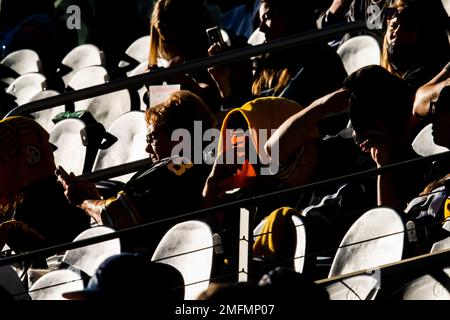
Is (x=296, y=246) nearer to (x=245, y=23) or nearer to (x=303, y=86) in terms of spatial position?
(x=303, y=86)

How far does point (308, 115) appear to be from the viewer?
→ 611cm

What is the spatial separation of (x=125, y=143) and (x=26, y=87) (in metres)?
2.45

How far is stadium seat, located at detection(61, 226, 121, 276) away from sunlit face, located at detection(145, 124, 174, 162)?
499 mm

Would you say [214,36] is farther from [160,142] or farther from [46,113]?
[46,113]

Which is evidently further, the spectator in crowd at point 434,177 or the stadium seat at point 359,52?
the stadium seat at point 359,52

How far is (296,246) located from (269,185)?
0.64 m

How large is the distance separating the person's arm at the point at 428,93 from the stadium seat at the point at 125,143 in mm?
2362

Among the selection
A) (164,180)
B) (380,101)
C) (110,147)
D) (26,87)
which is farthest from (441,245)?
(26,87)

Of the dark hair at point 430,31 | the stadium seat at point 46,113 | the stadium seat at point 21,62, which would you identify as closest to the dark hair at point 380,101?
the dark hair at point 430,31

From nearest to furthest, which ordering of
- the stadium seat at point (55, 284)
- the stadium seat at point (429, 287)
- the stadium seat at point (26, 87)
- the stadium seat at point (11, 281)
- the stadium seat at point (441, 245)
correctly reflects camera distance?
→ the stadium seat at point (429, 287)
the stadium seat at point (441, 245)
the stadium seat at point (55, 284)
the stadium seat at point (11, 281)
the stadium seat at point (26, 87)

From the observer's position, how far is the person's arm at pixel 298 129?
6.06 meters

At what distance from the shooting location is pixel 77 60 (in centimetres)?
1030

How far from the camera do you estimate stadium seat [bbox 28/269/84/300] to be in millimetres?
6029

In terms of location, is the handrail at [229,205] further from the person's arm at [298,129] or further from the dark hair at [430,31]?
the dark hair at [430,31]
